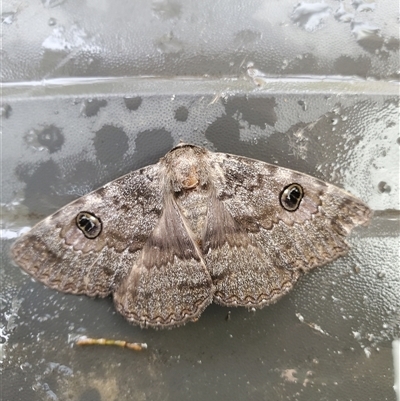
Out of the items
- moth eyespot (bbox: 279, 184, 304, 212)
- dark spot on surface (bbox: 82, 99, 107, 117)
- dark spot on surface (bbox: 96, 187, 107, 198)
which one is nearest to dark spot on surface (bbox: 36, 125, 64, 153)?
dark spot on surface (bbox: 82, 99, 107, 117)

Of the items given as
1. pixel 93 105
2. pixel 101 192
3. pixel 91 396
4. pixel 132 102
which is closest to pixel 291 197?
pixel 101 192

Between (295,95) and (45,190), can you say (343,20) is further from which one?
(45,190)

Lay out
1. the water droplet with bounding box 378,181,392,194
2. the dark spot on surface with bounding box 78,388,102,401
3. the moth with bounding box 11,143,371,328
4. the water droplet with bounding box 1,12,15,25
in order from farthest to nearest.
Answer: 1. the water droplet with bounding box 1,12,15,25
2. the water droplet with bounding box 378,181,392,194
3. the dark spot on surface with bounding box 78,388,102,401
4. the moth with bounding box 11,143,371,328

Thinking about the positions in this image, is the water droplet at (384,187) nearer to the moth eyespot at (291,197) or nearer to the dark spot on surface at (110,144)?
the moth eyespot at (291,197)

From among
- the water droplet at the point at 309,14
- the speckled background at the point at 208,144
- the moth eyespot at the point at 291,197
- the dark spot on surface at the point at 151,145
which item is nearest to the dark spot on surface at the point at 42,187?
the speckled background at the point at 208,144

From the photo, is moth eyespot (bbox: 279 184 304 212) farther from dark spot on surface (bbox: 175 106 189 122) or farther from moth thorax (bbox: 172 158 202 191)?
dark spot on surface (bbox: 175 106 189 122)

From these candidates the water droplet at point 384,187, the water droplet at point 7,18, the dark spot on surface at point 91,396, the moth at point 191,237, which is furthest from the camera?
the water droplet at point 7,18

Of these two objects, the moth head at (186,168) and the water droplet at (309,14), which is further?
the water droplet at (309,14)

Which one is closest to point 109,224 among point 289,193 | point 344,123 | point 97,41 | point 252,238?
point 252,238
